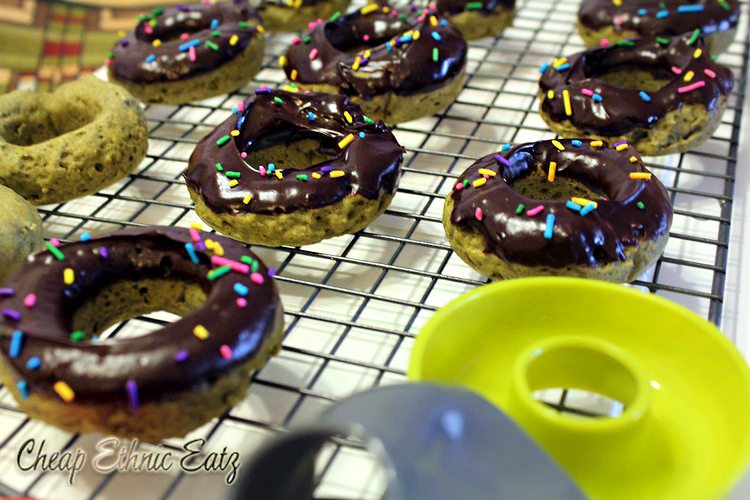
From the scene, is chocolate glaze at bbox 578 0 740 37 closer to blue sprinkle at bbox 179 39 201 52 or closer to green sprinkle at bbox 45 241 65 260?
blue sprinkle at bbox 179 39 201 52

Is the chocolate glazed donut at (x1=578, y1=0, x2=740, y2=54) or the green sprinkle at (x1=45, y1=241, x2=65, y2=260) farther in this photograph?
the chocolate glazed donut at (x1=578, y1=0, x2=740, y2=54)

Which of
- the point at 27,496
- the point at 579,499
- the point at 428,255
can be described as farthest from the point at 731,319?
the point at 27,496

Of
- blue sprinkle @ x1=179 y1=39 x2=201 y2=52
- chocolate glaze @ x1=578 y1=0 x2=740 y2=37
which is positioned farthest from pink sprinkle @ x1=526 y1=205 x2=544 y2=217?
blue sprinkle @ x1=179 y1=39 x2=201 y2=52

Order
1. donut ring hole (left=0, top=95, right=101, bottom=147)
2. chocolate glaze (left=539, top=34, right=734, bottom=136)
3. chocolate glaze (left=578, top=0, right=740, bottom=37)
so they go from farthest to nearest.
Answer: chocolate glaze (left=578, top=0, right=740, bottom=37) → donut ring hole (left=0, top=95, right=101, bottom=147) → chocolate glaze (left=539, top=34, right=734, bottom=136)

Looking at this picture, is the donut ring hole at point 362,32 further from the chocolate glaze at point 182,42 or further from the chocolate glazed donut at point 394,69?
the chocolate glaze at point 182,42

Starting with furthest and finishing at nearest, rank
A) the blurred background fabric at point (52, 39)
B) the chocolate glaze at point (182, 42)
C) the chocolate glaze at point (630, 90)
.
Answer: the blurred background fabric at point (52, 39)
the chocolate glaze at point (182, 42)
the chocolate glaze at point (630, 90)

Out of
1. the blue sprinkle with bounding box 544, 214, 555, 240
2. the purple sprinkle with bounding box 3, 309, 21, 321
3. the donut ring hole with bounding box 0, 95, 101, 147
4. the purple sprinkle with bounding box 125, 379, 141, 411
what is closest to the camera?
the purple sprinkle with bounding box 125, 379, 141, 411

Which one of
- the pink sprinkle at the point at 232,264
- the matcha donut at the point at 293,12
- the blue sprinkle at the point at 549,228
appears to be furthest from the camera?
the matcha donut at the point at 293,12

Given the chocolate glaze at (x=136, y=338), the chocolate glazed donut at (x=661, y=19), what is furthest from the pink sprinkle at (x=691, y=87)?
the chocolate glaze at (x=136, y=338)
